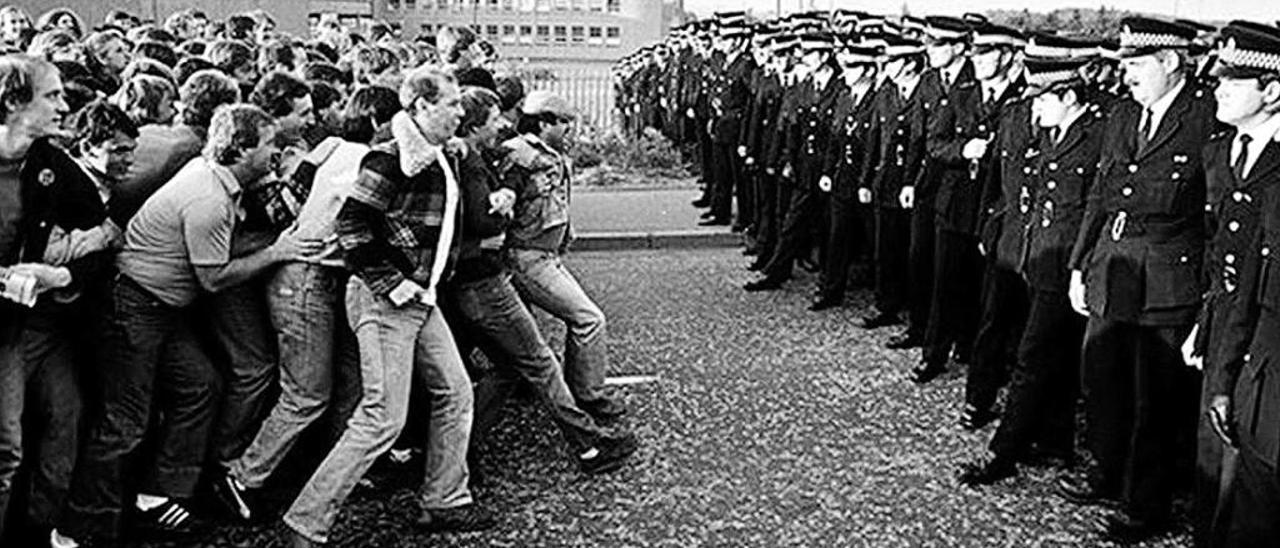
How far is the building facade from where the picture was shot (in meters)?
30.8

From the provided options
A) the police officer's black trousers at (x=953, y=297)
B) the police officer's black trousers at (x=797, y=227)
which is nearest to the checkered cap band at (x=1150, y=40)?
the police officer's black trousers at (x=953, y=297)

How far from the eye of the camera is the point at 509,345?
18.9ft

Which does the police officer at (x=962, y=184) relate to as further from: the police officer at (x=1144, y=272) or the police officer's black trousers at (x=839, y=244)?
the police officer at (x=1144, y=272)

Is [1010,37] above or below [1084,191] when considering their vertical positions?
above

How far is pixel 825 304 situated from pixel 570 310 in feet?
11.0

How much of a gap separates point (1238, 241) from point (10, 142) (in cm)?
390

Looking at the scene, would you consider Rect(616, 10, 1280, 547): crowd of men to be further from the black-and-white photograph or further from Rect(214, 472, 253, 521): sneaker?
Rect(214, 472, 253, 521): sneaker

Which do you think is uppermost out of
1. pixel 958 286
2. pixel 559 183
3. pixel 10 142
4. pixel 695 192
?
pixel 10 142

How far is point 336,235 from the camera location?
4984 millimetres

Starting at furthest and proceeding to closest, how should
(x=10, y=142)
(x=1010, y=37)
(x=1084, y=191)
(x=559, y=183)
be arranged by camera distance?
(x=1010, y=37) < (x=559, y=183) < (x=1084, y=191) < (x=10, y=142)

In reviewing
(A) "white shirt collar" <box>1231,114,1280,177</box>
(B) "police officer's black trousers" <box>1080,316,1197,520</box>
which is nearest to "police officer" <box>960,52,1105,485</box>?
(B) "police officer's black trousers" <box>1080,316,1197,520</box>

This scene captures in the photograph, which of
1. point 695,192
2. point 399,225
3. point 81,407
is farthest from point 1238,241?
point 695,192

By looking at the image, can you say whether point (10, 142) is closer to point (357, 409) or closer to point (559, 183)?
point (357, 409)

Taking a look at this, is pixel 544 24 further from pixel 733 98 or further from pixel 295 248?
pixel 295 248
